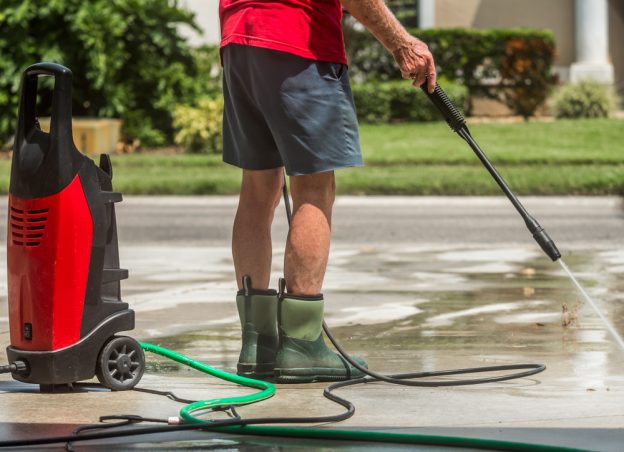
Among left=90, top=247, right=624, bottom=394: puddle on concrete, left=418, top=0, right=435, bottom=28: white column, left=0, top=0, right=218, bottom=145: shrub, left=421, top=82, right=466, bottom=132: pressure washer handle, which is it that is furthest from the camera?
left=418, top=0, right=435, bottom=28: white column

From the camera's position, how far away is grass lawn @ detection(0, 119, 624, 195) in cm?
1454

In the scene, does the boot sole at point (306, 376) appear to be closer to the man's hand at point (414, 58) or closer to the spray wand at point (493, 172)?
the spray wand at point (493, 172)

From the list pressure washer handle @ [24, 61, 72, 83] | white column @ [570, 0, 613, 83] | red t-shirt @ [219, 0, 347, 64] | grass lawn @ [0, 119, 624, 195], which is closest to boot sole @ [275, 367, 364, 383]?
red t-shirt @ [219, 0, 347, 64]

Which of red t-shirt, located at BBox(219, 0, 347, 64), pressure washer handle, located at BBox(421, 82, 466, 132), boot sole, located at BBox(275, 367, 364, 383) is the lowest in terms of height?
boot sole, located at BBox(275, 367, 364, 383)

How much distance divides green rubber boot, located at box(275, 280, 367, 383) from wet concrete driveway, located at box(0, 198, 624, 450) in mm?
75

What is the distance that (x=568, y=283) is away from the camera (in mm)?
7707

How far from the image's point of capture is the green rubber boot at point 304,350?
4785mm

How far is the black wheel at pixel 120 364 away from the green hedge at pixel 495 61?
18.3m

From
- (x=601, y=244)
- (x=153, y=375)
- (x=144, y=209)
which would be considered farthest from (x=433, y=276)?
(x=144, y=209)

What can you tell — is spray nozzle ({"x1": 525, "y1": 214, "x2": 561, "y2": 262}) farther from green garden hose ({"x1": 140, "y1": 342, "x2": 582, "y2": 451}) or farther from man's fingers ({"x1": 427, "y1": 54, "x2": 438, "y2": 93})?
green garden hose ({"x1": 140, "y1": 342, "x2": 582, "y2": 451})

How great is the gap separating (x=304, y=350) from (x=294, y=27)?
1.14 metres

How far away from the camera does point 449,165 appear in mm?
16797

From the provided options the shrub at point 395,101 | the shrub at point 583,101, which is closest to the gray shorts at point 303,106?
the shrub at point 395,101

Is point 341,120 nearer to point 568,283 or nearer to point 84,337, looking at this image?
point 84,337
